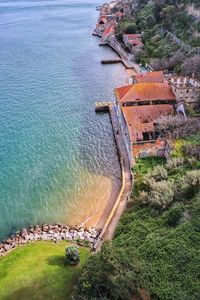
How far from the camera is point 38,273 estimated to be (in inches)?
802

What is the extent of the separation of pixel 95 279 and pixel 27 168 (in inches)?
899

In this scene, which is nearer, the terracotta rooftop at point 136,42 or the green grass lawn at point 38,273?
the green grass lawn at point 38,273

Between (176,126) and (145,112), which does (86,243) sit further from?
(145,112)

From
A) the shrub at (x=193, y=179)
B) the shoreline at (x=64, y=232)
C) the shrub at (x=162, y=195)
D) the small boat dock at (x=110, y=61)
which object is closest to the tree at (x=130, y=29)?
the small boat dock at (x=110, y=61)

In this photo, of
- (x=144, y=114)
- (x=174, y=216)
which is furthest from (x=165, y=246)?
(x=144, y=114)

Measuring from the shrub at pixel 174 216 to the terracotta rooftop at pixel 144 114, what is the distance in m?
15.6

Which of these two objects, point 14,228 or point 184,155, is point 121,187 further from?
point 14,228

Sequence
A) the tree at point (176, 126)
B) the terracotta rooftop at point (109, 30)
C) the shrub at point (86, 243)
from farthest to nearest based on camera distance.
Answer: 1. the terracotta rooftop at point (109, 30)
2. the tree at point (176, 126)
3. the shrub at point (86, 243)

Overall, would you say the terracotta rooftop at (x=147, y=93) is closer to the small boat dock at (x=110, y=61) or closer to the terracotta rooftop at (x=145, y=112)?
the terracotta rooftop at (x=145, y=112)

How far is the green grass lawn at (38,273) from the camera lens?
18.6 m

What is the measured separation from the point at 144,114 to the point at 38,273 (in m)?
25.3

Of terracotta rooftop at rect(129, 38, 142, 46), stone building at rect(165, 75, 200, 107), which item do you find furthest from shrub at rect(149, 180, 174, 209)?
terracotta rooftop at rect(129, 38, 142, 46)

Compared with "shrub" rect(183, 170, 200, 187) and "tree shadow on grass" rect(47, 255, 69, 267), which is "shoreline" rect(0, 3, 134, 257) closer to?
"tree shadow on grass" rect(47, 255, 69, 267)

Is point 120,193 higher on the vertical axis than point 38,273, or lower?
higher
